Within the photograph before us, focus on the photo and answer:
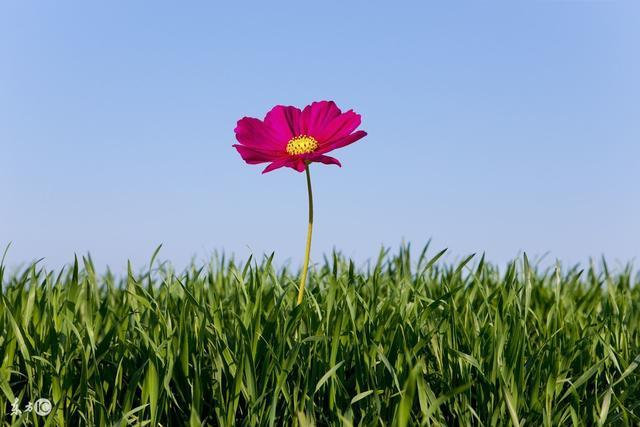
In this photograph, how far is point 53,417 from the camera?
2143mm

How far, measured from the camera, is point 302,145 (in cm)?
230

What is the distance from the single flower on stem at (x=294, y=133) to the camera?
2285mm

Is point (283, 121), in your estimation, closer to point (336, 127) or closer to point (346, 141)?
point (336, 127)

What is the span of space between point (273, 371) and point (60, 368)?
678 millimetres

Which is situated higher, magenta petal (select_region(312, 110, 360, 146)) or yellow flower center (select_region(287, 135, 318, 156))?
magenta petal (select_region(312, 110, 360, 146))

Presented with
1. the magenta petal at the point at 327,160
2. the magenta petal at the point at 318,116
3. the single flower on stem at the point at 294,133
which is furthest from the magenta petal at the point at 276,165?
the magenta petal at the point at 318,116

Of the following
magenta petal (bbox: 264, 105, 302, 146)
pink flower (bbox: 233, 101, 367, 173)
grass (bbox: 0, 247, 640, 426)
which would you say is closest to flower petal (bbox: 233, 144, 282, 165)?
pink flower (bbox: 233, 101, 367, 173)

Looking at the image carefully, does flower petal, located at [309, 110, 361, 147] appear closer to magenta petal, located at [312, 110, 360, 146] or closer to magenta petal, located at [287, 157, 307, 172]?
magenta petal, located at [312, 110, 360, 146]

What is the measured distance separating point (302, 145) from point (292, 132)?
15 cm

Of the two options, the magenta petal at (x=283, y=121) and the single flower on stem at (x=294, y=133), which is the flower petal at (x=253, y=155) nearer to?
the single flower on stem at (x=294, y=133)

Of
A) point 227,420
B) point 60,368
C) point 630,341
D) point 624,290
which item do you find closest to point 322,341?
point 227,420

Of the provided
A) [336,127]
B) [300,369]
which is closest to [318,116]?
[336,127]

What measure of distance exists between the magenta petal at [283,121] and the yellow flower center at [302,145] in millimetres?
72

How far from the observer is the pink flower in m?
2.30
